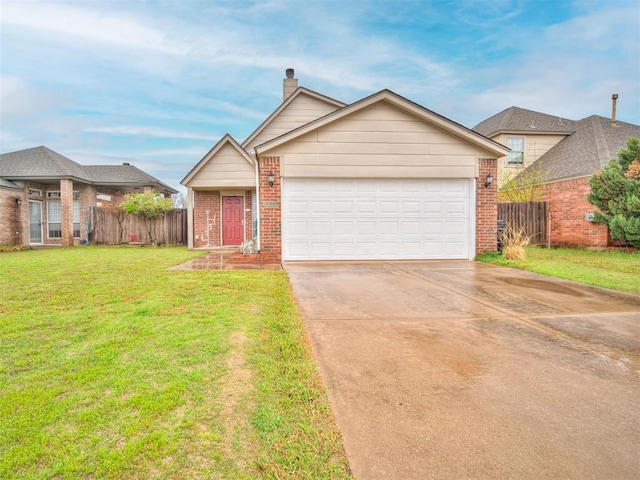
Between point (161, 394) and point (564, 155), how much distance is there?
1875cm

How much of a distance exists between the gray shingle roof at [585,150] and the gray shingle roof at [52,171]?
20102mm

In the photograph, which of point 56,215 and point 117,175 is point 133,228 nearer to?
point 56,215

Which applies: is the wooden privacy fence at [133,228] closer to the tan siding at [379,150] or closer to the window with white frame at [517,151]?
the tan siding at [379,150]

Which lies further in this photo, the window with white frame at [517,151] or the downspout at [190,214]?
the window with white frame at [517,151]

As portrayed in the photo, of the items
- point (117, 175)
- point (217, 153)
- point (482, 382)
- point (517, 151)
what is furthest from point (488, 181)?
point (117, 175)

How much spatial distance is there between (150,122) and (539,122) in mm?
23941

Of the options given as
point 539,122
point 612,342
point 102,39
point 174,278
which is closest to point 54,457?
point 612,342

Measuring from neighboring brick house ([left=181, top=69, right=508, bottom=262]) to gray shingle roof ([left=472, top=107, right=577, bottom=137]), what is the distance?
10.6m

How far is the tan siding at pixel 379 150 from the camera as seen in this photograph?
920cm

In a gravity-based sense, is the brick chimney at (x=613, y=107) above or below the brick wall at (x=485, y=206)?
above

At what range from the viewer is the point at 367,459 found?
1.64 m

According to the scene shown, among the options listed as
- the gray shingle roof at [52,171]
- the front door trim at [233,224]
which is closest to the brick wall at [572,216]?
the front door trim at [233,224]

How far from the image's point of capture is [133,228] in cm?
1627

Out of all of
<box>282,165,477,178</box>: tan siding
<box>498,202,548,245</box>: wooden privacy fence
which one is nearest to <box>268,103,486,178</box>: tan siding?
<box>282,165,477,178</box>: tan siding
